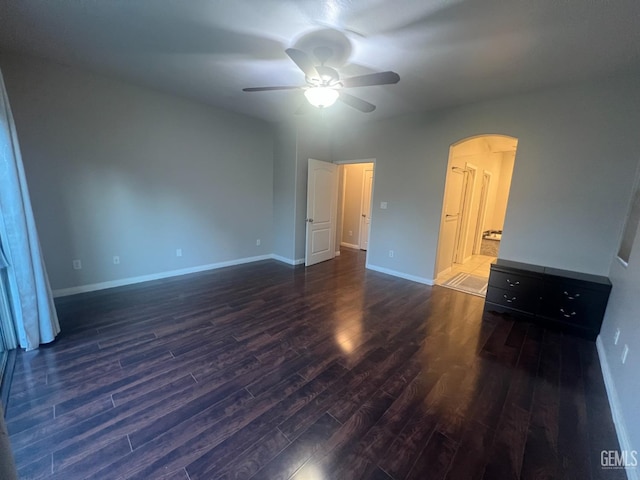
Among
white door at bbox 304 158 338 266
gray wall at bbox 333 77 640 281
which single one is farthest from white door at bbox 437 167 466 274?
white door at bbox 304 158 338 266

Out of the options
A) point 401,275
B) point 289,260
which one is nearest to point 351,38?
point 401,275

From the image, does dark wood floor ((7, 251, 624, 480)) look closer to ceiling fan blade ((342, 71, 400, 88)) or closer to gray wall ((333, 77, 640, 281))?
gray wall ((333, 77, 640, 281))

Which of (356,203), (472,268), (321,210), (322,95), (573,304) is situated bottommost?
(472,268)

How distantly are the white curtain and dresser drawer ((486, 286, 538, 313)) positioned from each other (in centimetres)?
470

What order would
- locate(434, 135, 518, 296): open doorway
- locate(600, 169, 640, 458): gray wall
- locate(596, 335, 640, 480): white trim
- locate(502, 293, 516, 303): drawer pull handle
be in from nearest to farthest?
locate(596, 335, 640, 480): white trim < locate(600, 169, 640, 458): gray wall < locate(502, 293, 516, 303): drawer pull handle < locate(434, 135, 518, 296): open doorway

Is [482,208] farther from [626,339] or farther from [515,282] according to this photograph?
[626,339]

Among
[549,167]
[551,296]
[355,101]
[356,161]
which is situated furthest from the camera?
[356,161]

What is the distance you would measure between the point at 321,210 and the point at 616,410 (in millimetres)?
4428

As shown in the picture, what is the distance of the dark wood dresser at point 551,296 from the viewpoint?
2.68 meters

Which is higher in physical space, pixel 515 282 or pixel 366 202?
pixel 366 202

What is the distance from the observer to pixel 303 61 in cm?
204

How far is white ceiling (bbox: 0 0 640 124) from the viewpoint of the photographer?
6.16ft

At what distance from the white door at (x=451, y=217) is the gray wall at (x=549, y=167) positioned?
0.30 meters

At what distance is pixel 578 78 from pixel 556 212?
1440 mm
